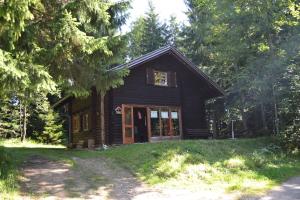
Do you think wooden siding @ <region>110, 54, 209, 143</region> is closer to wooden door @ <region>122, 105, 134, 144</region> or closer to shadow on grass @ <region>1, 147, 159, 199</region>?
wooden door @ <region>122, 105, 134, 144</region>

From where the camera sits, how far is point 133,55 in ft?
149

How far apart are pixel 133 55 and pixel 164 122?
2440 cm

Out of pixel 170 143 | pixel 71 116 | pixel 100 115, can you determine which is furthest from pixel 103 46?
pixel 71 116

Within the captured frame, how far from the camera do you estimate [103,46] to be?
10.8m

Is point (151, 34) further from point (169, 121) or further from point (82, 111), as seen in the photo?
point (169, 121)

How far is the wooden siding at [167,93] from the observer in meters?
20.6

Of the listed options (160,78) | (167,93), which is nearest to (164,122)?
(167,93)

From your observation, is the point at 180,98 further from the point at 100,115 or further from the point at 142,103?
the point at 100,115

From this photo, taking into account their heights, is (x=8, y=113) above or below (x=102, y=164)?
above

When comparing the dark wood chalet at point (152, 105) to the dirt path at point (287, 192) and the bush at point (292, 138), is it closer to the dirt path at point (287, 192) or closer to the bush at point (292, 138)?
the bush at point (292, 138)

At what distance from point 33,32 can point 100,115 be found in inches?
429

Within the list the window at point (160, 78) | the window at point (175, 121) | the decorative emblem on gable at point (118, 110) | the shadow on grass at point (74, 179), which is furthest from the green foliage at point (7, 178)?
the window at point (175, 121)

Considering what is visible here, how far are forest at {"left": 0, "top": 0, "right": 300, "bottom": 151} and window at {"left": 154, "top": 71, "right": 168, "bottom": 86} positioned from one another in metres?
3.82

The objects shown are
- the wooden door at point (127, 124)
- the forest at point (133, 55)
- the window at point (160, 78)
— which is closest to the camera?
the forest at point (133, 55)
